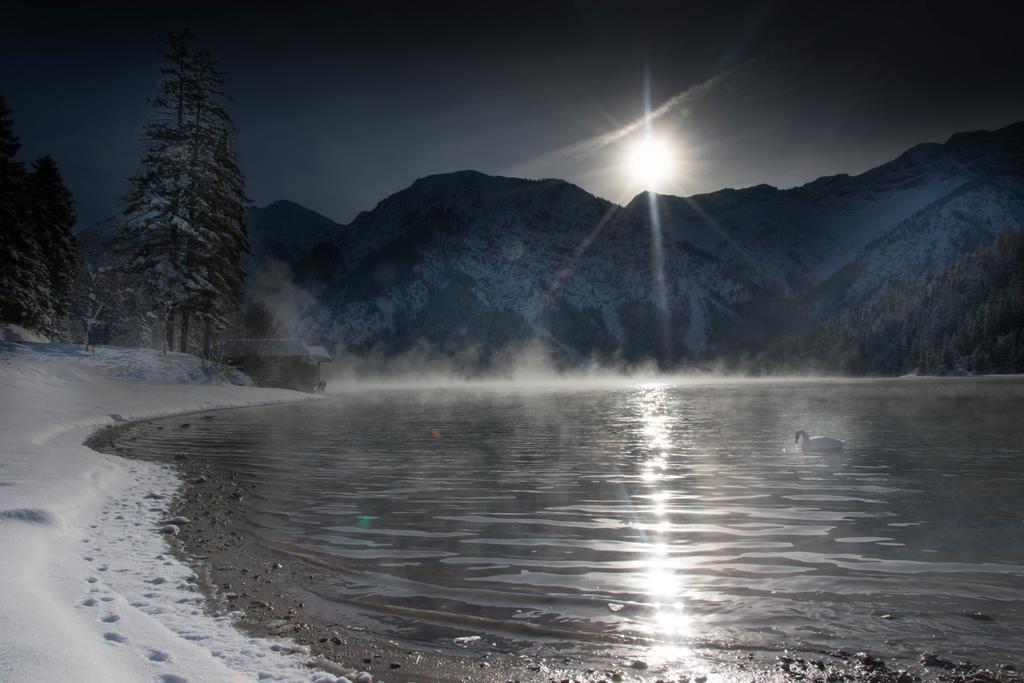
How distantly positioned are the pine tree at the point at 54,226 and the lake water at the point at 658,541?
44.0 meters

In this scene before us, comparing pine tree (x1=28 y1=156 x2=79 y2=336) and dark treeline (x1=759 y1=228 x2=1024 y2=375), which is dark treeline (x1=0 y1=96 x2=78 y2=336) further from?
dark treeline (x1=759 y1=228 x2=1024 y2=375)

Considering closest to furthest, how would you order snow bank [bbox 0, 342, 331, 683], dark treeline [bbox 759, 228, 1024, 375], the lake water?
snow bank [bbox 0, 342, 331, 683] → the lake water → dark treeline [bbox 759, 228, 1024, 375]

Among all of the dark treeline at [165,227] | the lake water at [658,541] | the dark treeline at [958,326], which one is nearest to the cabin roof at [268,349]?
the dark treeline at [165,227]

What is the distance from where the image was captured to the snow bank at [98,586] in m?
5.82

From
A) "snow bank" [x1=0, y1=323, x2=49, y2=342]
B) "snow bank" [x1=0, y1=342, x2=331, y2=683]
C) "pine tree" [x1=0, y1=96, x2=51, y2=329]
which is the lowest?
"snow bank" [x1=0, y1=342, x2=331, y2=683]

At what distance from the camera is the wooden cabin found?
72.4 meters

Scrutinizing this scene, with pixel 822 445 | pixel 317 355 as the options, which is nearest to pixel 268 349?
pixel 317 355

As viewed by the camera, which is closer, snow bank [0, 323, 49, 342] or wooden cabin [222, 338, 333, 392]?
snow bank [0, 323, 49, 342]

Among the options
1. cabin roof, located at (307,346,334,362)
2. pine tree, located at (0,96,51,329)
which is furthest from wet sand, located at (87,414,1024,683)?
cabin roof, located at (307,346,334,362)

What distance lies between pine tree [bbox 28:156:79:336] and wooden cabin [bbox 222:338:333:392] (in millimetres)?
15411

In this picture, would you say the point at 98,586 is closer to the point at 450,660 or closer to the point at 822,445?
the point at 450,660

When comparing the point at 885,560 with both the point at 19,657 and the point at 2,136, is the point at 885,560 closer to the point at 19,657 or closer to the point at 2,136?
the point at 19,657

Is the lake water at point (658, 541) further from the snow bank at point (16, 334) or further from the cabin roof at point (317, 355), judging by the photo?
the cabin roof at point (317, 355)

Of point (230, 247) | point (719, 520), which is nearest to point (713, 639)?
point (719, 520)
